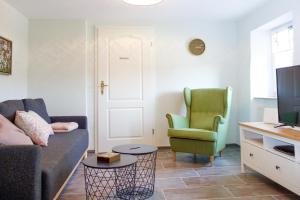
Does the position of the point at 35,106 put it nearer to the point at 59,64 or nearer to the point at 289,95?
the point at 59,64

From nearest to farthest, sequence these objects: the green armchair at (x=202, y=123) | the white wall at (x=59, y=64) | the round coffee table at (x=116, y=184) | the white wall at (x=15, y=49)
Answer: the round coffee table at (x=116, y=184) → the white wall at (x=15, y=49) → the green armchair at (x=202, y=123) → the white wall at (x=59, y=64)

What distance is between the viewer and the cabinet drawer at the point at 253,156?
270 centimetres

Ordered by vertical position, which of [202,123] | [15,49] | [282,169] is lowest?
[282,169]

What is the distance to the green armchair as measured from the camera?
11.1ft

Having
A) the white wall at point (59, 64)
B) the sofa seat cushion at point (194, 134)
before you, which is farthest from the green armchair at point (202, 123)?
the white wall at point (59, 64)

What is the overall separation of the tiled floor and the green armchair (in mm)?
227

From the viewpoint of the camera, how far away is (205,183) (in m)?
2.74

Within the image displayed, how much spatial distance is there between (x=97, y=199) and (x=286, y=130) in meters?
1.89

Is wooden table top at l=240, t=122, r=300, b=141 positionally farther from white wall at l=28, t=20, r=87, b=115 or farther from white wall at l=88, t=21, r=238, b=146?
white wall at l=28, t=20, r=87, b=115

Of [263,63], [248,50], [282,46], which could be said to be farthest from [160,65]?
[282,46]

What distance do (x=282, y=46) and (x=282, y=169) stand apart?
204cm

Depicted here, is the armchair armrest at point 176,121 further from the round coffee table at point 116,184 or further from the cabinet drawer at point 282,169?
the cabinet drawer at point 282,169

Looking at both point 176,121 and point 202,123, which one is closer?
point 176,121

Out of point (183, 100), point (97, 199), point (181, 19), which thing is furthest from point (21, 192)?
point (181, 19)
